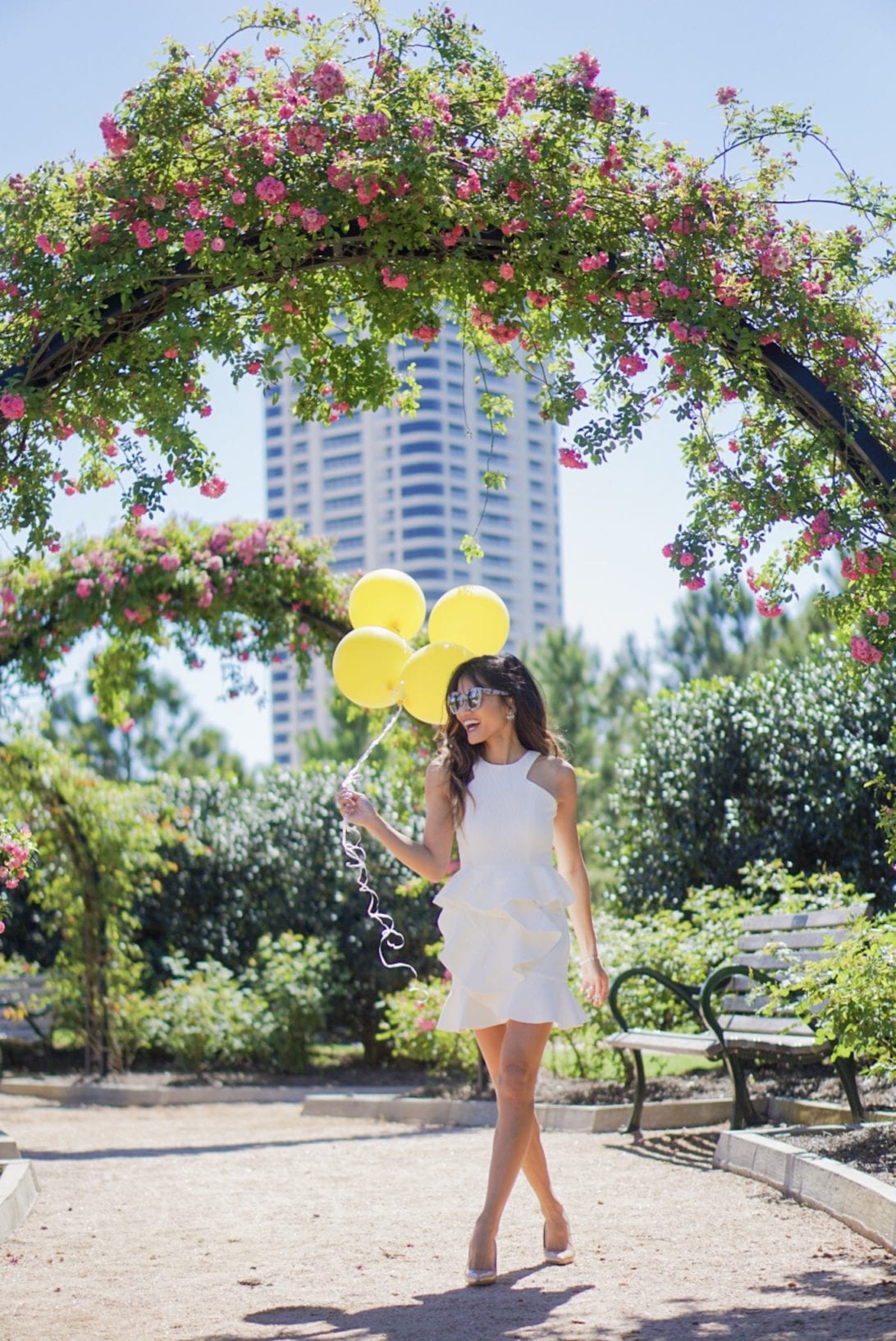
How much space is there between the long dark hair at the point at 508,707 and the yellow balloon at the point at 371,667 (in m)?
0.97

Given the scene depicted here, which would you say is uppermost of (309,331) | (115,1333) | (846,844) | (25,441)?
(309,331)

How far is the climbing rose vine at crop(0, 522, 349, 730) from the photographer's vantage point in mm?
9930

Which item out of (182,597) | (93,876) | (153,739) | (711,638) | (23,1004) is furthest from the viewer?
(153,739)

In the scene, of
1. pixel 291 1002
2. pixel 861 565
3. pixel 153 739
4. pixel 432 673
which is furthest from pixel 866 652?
pixel 153 739

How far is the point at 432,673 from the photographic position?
17.9ft

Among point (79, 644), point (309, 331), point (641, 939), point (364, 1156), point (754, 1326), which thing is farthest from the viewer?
point (79, 644)

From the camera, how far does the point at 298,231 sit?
5.33 meters

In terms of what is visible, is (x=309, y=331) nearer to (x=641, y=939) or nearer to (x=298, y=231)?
(x=298, y=231)

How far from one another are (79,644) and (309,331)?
502 cm

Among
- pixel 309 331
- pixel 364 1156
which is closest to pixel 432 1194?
pixel 364 1156

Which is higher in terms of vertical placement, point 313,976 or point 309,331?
point 309,331

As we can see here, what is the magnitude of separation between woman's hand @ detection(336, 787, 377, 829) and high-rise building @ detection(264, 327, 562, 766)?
14144cm

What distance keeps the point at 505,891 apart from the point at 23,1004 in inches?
421

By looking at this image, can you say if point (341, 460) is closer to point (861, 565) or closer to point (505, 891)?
point (861, 565)
